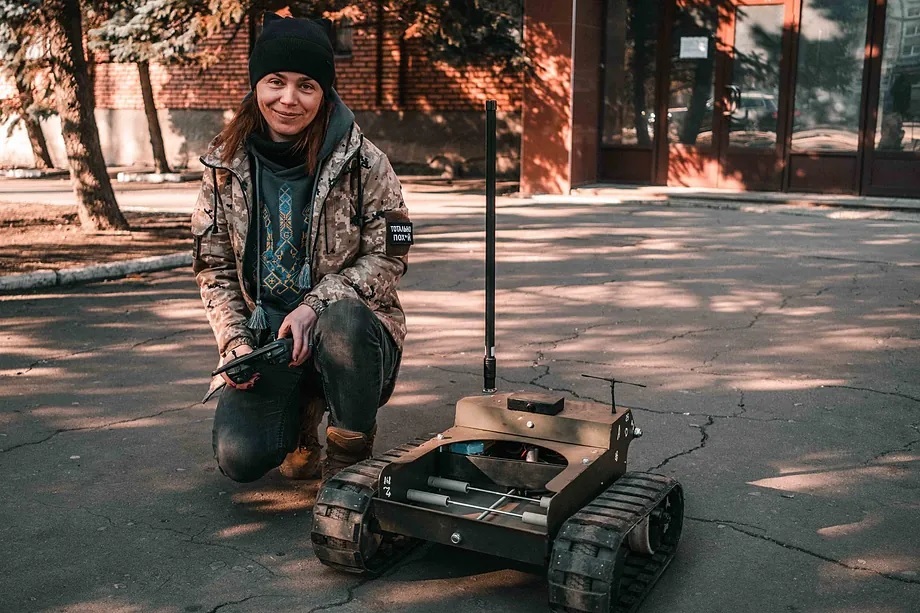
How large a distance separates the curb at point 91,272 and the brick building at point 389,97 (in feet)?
23.5

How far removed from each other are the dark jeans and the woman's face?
69 centimetres

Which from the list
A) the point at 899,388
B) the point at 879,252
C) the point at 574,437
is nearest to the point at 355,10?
the point at 879,252

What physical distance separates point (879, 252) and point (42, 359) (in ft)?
25.1

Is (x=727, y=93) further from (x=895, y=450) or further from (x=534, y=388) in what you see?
(x=895, y=450)

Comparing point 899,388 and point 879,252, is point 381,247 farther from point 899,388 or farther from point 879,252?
point 879,252

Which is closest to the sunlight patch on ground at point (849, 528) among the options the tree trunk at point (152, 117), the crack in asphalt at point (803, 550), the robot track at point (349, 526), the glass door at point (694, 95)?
the crack in asphalt at point (803, 550)

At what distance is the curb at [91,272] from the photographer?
27.4 feet

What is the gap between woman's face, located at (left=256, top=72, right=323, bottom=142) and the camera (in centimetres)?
370

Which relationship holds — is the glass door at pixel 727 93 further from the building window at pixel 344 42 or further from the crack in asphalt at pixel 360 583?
the crack in asphalt at pixel 360 583

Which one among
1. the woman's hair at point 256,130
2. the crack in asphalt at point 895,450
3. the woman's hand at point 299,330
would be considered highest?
the woman's hair at point 256,130

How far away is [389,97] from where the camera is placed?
18.5 m

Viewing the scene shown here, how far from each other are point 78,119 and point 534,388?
24.4ft

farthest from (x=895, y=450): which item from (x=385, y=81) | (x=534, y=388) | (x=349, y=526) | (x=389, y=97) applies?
(x=385, y=81)

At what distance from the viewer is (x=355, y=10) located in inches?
540
